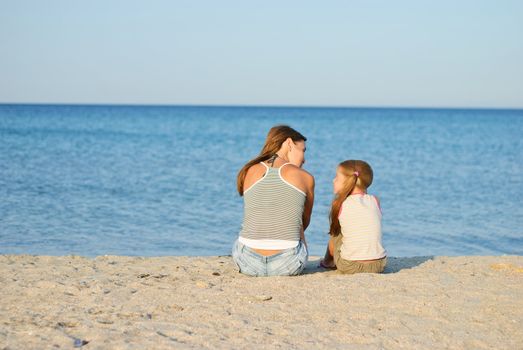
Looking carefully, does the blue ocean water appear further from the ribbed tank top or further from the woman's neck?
the ribbed tank top

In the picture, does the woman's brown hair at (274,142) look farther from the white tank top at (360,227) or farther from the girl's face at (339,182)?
the white tank top at (360,227)

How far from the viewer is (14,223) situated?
1099cm

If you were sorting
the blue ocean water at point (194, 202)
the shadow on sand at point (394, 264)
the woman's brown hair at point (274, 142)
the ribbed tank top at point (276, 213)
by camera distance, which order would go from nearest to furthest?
the ribbed tank top at point (276, 213)
the woman's brown hair at point (274, 142)
the shadow on sand at point (394, 264)
the blue ocean water at point (194, 202)

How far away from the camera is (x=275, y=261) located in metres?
6.21

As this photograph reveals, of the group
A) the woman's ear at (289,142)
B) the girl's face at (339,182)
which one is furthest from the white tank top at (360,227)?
the woman's ear at (289,142)

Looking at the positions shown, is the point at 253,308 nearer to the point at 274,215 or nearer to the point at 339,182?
the point at 274,215

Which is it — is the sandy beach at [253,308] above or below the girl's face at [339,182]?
below

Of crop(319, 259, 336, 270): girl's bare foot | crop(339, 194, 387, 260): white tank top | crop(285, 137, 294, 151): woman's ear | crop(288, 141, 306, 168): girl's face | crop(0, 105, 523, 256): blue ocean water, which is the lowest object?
crop(0, 105, 523, 256): blue ocean water

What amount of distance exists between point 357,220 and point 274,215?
0.81 metres

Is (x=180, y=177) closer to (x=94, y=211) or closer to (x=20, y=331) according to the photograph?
(x=94, y=211)

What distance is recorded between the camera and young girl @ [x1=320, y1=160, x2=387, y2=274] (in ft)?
21.0

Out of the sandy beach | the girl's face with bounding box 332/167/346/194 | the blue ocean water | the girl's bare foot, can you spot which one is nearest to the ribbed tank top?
the sandy beach

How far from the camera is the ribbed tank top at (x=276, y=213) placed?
6152 mm

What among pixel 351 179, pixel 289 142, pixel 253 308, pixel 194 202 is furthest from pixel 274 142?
pixel 194 202
